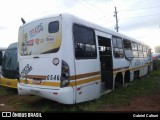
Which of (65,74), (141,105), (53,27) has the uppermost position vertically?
(53,27)

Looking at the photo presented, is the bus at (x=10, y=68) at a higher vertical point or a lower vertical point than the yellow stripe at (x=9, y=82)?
higher

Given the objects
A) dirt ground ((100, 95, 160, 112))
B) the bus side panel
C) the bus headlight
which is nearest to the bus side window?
the bus side panel

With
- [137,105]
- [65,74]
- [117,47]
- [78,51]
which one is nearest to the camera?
[65,74]

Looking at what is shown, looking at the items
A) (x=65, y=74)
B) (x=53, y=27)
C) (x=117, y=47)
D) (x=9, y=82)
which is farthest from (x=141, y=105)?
(x=9, y=82)

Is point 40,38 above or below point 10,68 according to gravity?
above

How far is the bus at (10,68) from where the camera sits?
11.3 m

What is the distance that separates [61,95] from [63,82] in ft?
1.22

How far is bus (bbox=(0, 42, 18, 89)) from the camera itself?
37.0 feet

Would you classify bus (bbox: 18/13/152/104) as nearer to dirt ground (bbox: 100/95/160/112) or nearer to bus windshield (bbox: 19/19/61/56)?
bus windshield (bbox: 19/19/61/56)

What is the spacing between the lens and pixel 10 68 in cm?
1178

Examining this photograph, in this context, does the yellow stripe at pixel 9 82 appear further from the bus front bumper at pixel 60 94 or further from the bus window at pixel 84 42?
the bus window at pixel 84 42

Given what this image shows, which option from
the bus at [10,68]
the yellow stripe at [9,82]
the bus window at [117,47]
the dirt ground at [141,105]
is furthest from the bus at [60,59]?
the bus at [10,68]

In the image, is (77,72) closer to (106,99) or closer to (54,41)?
(54,41)

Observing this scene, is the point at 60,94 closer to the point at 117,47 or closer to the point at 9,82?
the point at 117,47
